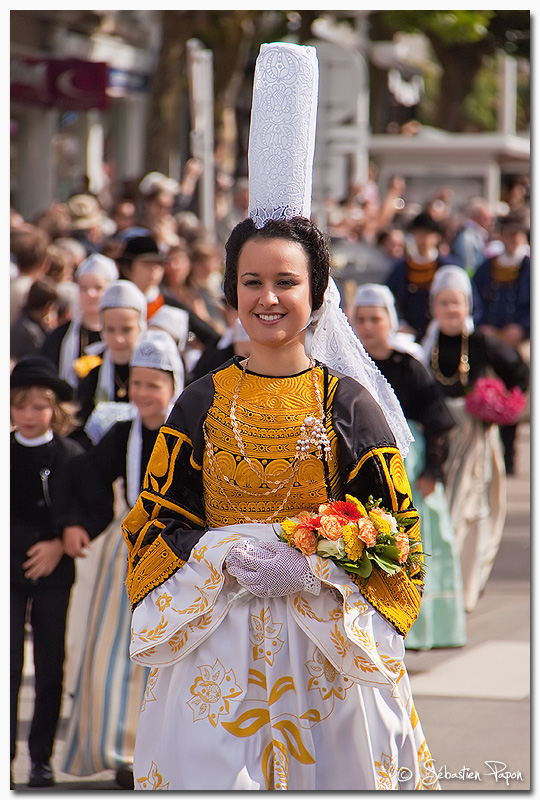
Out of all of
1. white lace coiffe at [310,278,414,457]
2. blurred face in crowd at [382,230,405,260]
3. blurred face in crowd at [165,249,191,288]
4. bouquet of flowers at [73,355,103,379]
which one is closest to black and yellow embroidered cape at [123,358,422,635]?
white lace coiffe at [310,278,414,457]

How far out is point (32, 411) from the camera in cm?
530

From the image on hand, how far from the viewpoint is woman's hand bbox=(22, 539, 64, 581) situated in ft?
17.3

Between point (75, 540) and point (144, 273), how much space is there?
10.7 ft

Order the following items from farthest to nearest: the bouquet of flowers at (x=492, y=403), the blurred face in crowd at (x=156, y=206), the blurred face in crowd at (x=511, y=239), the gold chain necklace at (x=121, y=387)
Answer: the blurred face in crowd at (x=511, y=239)
the blurred face in crowd at (x=156, y=206)
the bouquet of flowers at (x=492, y=403)
the gold chain necklace at (x=121, y=387)

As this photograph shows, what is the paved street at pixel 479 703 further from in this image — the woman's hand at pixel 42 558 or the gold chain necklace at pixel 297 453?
the gold chain necklace at pixel 297 453

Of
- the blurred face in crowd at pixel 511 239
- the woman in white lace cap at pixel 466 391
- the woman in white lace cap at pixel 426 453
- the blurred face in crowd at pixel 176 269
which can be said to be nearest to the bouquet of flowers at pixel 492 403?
the woman in white lace cap at pixel 466 391

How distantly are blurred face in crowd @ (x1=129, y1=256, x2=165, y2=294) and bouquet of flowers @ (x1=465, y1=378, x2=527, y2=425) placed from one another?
198cm

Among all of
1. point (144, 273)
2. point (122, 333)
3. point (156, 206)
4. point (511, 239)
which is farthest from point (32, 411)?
point (511, 239)

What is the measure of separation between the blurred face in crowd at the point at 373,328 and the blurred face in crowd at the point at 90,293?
1.64m

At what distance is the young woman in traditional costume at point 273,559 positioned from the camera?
11.1 ft

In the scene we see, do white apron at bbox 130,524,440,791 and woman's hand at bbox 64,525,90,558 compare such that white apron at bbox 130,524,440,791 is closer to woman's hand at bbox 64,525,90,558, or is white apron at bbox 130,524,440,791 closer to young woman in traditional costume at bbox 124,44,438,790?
young woman in traditional costume at bbox 124,44,438,790

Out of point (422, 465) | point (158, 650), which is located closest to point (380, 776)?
Answer: point (158, 650)

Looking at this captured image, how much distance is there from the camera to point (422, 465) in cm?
712

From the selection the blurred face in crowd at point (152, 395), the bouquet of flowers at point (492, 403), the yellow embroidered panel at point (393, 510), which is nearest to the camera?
the yellow embroidered panel at point (393, 510)
